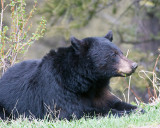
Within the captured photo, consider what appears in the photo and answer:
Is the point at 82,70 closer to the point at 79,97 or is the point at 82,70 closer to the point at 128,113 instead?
the point at 79,97

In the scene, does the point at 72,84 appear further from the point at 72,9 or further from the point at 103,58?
the point at 72,9

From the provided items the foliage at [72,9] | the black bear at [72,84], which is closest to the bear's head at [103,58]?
the black bear at [72,84]

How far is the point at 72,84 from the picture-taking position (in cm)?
516

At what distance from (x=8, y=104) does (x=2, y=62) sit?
1763 millimetres

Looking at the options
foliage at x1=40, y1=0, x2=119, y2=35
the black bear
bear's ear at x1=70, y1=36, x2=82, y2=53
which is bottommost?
the black bear

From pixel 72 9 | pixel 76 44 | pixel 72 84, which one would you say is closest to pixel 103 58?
pixel 76 44

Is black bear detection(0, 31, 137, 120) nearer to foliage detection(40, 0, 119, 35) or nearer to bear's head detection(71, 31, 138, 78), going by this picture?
bear's head detection(71, 31, 138, 78)

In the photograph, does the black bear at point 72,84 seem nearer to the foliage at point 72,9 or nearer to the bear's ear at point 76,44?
the bear's ear at point 76,44

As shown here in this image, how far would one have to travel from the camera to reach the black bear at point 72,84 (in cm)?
512

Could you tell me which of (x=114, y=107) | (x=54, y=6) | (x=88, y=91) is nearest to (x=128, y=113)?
(x=114, y=107)

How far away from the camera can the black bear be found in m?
5.12

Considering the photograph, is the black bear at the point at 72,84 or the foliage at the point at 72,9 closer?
the black bear at the point at 72,84

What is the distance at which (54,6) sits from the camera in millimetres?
10938

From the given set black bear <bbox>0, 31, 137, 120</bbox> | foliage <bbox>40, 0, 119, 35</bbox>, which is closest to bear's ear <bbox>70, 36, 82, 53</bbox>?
black bear <bbox>0, 31, 137, 120</bbox>
